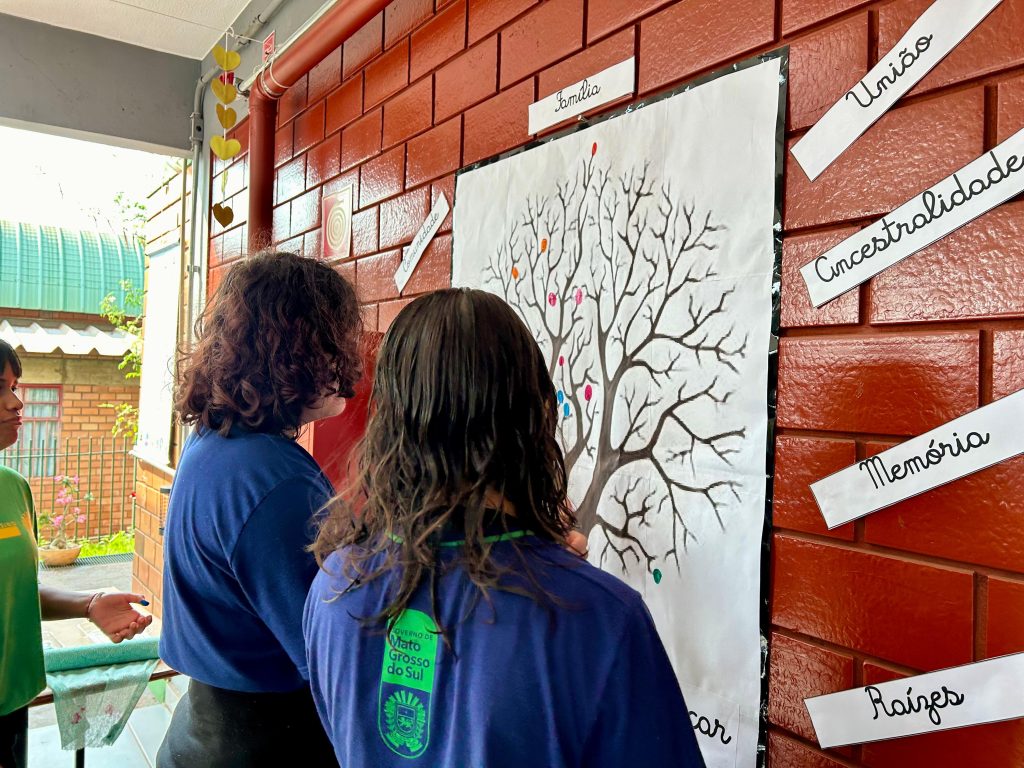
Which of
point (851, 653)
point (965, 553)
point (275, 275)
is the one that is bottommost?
point (851, 653)

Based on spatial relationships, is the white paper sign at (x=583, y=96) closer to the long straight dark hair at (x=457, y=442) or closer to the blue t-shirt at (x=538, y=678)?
the long straight dark hair at (x=457, y=442)

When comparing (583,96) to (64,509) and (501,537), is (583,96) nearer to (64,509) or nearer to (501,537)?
(501,537)

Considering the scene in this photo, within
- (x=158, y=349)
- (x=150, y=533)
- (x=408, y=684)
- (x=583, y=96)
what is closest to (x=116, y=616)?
(x=408, y=684)

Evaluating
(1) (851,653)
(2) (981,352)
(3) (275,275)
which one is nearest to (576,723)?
(1) (851,653)

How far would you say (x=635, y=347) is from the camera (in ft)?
4.29

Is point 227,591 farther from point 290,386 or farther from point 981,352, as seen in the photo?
point 981,352

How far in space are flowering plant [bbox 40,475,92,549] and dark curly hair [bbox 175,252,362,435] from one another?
250 inches

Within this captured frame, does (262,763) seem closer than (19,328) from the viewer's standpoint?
Yes

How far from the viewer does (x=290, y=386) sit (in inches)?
45.1

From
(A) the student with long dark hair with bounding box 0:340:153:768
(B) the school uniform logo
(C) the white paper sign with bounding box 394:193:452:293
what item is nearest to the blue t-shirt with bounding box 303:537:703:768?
(B) the school uniform logo

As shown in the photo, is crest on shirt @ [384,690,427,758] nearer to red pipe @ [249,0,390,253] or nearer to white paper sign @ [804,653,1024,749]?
white paper sign @ [804,653,1024,749]

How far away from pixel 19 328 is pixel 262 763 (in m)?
8.57

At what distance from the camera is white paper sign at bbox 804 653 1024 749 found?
84 cm

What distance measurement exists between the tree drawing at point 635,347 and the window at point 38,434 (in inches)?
292
